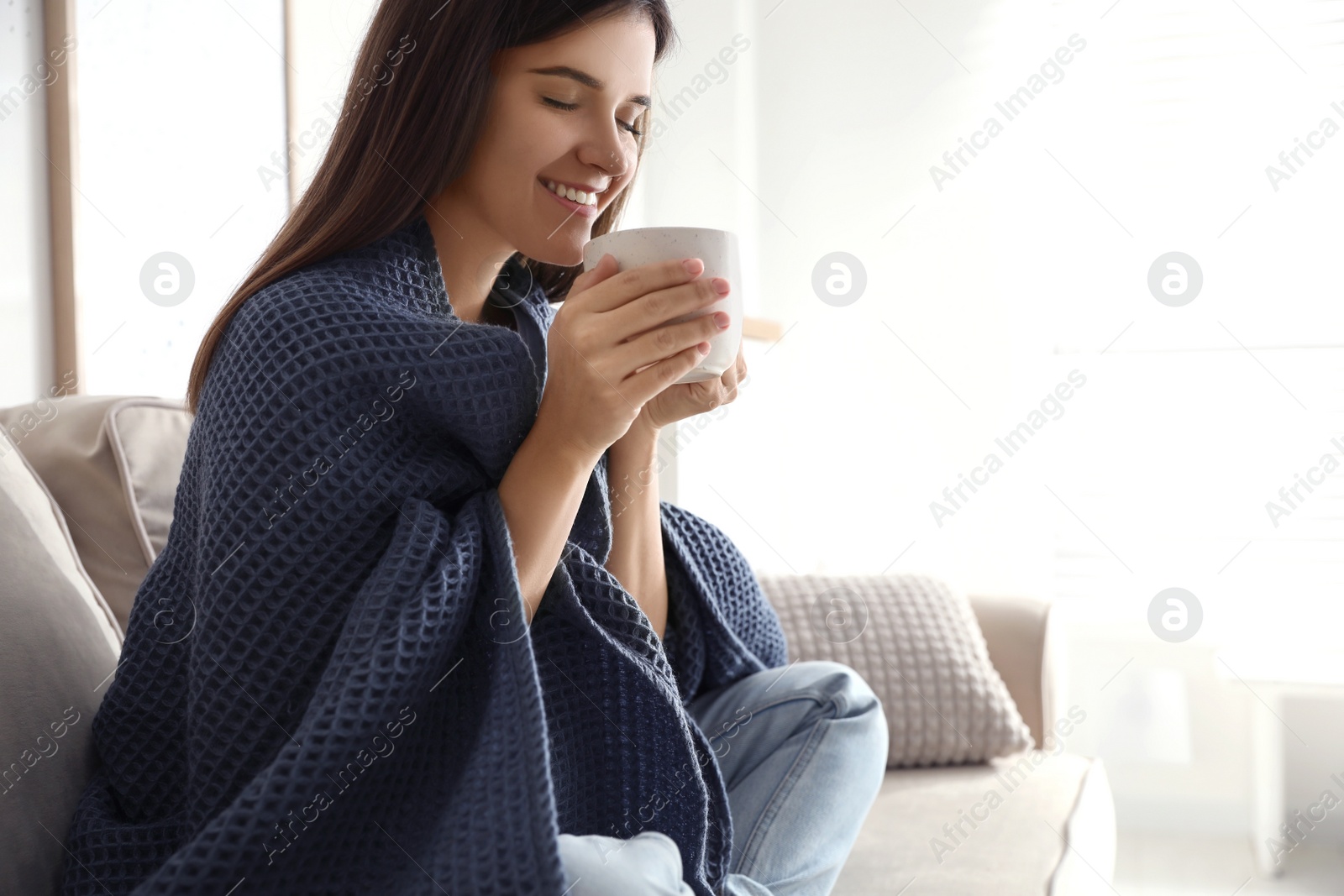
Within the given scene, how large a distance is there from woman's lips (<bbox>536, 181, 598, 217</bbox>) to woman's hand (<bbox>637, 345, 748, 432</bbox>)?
191mm

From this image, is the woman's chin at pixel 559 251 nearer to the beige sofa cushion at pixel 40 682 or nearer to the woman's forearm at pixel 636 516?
the woman's forearm at pixel 636 516

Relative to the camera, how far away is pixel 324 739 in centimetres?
68

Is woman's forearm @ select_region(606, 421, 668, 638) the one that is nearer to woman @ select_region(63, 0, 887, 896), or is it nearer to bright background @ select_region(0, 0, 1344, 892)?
woman @ select_region(63, 0, 887, 896)

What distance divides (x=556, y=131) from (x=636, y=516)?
1.30ft

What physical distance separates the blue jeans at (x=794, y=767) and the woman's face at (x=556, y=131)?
0.52m

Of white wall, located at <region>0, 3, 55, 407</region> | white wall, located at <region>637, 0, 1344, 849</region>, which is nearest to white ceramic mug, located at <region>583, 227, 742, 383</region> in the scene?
white wall, located at <region>0, 3, 55, 407</region>

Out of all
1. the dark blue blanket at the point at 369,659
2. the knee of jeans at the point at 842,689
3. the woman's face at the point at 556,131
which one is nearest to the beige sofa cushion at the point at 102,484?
the dark blue blanket at the point at 369,659

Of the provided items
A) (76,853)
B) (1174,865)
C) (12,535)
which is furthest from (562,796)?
(1174,865)

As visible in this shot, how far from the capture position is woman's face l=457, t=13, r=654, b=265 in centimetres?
96

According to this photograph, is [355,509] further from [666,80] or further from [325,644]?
[666,80]

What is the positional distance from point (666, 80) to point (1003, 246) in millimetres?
997

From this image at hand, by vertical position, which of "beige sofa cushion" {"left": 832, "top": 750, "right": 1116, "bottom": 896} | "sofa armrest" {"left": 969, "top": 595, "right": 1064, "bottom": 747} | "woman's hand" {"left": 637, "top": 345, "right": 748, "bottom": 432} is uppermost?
"woman's hand" {"left": 637, "top": 345, "right": 748, "bottom": 432}

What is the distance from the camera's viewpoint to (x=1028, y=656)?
5.52ft

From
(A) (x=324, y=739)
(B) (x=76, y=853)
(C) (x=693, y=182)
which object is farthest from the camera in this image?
(C) (x=693, y=182)
